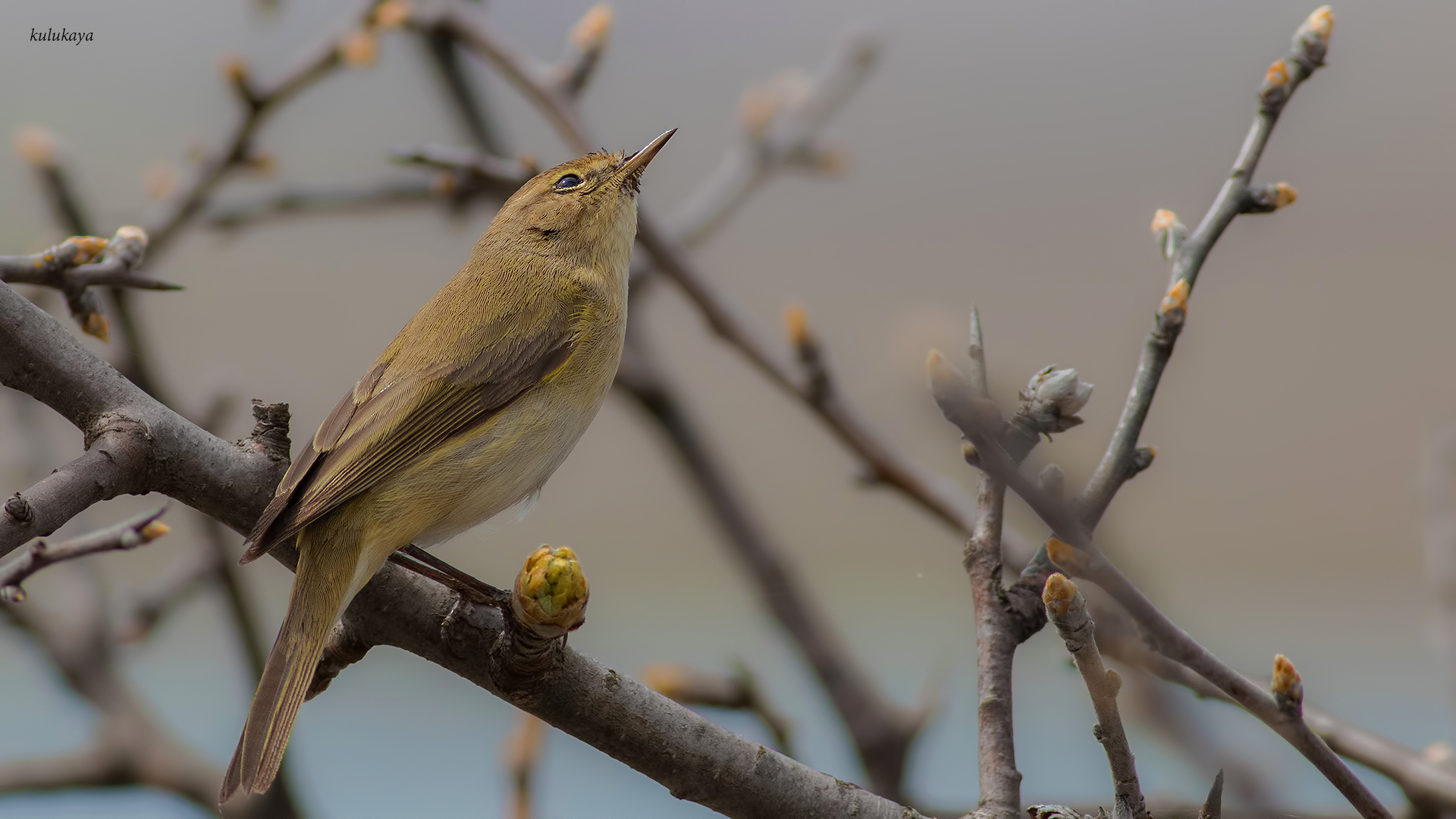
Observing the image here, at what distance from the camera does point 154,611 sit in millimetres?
2424

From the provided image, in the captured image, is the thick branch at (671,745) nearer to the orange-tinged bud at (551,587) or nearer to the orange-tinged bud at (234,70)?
the orange-tinged bud at (551,587)

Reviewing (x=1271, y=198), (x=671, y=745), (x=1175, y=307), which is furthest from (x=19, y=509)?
(x=1271, y=198)

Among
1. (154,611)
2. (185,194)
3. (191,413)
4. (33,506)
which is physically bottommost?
(33,506)

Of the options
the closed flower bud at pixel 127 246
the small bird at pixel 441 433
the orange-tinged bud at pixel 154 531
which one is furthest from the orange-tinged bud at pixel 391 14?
the orange-tinged bud at pixel 154 531

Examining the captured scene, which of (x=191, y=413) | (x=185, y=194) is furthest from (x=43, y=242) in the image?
(x=191, y=413)

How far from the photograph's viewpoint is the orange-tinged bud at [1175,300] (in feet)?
4.47

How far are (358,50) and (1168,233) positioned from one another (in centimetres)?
196

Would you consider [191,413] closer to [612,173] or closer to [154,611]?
[154,611]

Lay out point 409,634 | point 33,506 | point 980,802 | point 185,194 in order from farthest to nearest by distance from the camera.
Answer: point 185,194 < point 409,634 < point 980,802 < point 33,506

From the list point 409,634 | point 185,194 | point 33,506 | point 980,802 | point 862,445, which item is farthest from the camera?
point 185,194

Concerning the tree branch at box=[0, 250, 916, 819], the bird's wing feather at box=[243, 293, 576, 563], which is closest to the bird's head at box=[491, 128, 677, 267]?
the bird's wing feather at box=[243, 293, 576, 563]

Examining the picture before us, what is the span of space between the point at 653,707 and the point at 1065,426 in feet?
1.92

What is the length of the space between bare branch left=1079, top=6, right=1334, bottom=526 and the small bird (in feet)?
3.15

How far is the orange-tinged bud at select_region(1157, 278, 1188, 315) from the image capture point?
4.47ft
